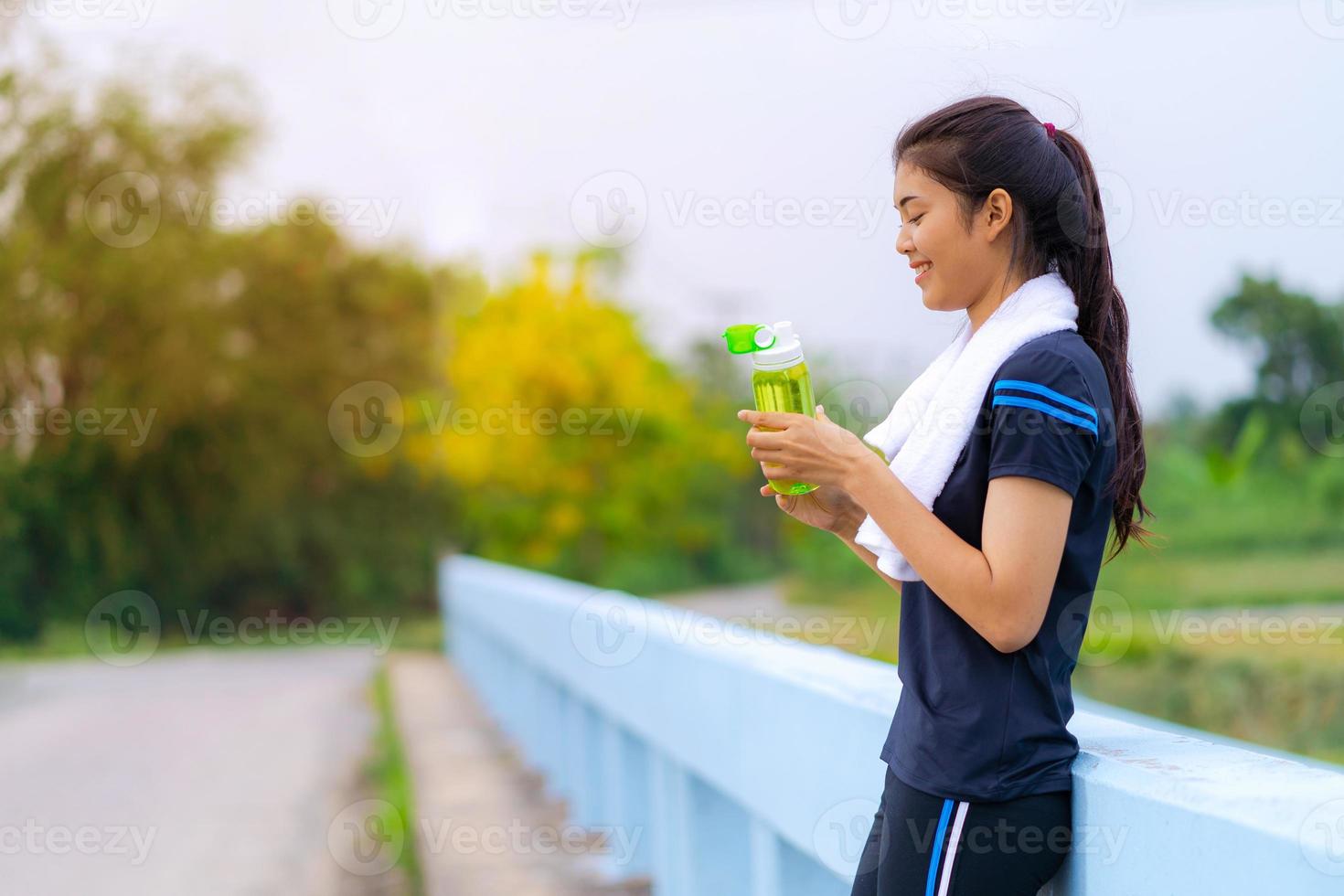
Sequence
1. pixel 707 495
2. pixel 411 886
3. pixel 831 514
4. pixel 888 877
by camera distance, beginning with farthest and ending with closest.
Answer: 1. pixel 707 495
2. pixel 411 886
3. pixel 831 514
4. pixel 888 877

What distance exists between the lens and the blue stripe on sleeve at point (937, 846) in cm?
165

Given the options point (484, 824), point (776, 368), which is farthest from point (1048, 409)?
point (484, 824)

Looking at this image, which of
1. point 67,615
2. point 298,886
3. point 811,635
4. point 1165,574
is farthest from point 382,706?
point 67,615

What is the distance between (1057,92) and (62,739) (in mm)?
8054

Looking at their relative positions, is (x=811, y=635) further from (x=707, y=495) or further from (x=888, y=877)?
(x=888, y=877)

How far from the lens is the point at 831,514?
6.45 feet

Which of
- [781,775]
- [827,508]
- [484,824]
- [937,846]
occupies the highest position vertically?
[827,508]

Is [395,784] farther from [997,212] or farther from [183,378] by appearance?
[183,378]

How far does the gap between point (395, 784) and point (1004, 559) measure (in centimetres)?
618

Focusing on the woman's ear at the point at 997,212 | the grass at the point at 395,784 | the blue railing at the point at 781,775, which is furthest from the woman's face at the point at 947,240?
the grass at the point at 395,784

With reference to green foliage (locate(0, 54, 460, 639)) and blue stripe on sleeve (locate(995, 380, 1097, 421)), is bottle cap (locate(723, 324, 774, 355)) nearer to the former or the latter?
blue stripe on sleeve (locate(995, 380, 1097, 421))

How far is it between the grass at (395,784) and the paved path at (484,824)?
0.09 m

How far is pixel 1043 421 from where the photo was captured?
159 centimetres

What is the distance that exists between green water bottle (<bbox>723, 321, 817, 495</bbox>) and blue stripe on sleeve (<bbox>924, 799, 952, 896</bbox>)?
0.43 metres
